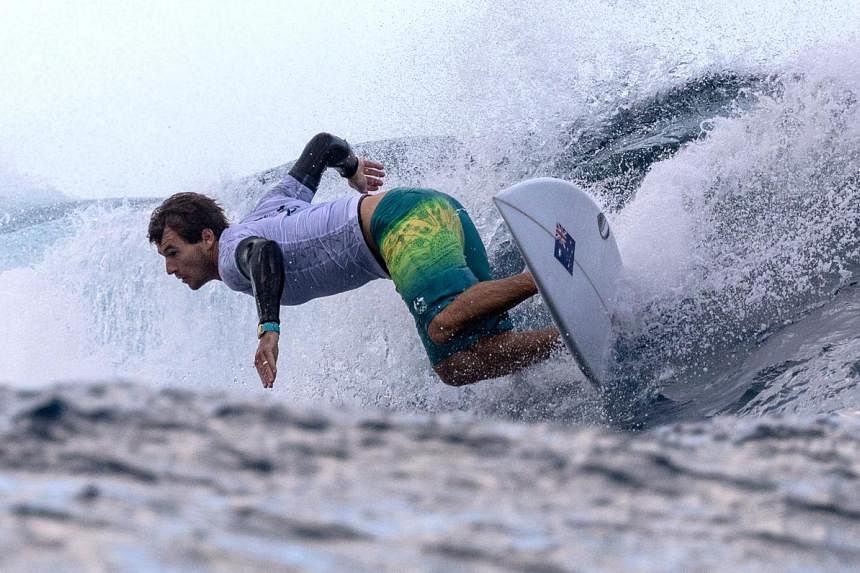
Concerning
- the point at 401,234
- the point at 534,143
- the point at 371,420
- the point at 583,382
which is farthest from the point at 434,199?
the point at 534,143

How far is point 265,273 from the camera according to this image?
12.1ft

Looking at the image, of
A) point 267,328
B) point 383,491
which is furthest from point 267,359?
point 383,491

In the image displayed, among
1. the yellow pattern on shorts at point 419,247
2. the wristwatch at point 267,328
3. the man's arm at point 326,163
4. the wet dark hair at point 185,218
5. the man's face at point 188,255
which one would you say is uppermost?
the man's arm at point 326,163

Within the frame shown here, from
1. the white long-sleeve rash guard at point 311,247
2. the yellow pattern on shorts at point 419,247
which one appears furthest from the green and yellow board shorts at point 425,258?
the white long-sleeve rash guard at point 311,247

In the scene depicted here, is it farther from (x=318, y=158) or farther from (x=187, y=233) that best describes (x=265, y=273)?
(x=318, y=158)

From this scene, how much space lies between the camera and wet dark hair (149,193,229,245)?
4027 mm

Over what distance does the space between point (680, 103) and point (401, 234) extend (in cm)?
579

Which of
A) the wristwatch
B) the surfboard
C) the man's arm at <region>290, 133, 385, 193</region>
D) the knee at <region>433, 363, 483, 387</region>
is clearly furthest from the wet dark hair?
the surfboard

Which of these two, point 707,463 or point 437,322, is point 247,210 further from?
point 707,463

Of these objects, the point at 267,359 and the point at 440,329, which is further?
the point at 440,329

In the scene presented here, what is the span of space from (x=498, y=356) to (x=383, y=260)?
672 millimetres

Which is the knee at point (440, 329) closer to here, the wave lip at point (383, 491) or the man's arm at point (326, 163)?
the man's arm at point (326, 163)

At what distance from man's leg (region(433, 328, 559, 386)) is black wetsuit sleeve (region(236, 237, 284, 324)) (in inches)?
31.8

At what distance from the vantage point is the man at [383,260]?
3.82m
